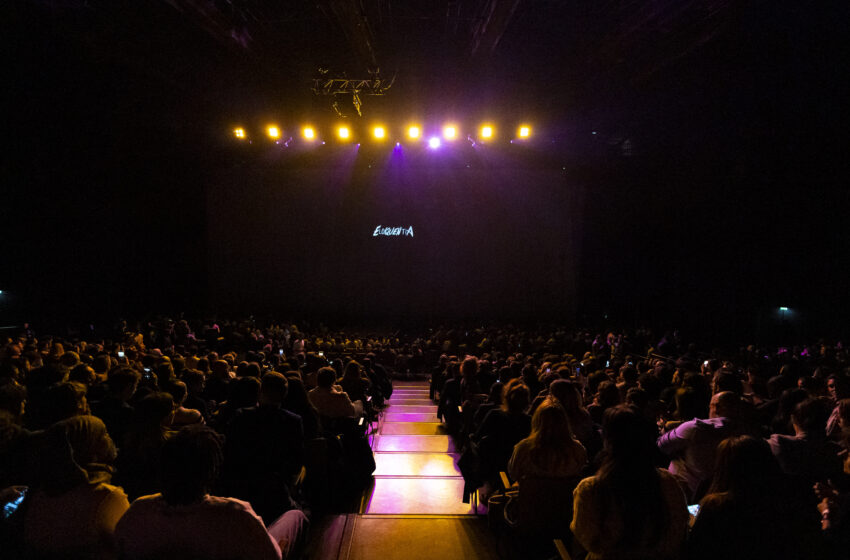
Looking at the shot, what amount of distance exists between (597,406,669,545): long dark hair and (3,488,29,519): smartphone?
226cm

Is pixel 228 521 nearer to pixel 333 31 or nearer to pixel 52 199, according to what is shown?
pixel 333 31

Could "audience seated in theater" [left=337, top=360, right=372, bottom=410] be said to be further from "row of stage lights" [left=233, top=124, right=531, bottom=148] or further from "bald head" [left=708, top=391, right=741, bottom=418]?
"row of stage lights" [left=233, top=124, right=531, bottom=148]

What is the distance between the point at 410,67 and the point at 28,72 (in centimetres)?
768

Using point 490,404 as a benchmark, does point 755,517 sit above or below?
above

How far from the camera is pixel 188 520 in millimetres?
1754

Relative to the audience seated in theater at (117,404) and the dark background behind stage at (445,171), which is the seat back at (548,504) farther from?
the dark background behind stage at (445,171)

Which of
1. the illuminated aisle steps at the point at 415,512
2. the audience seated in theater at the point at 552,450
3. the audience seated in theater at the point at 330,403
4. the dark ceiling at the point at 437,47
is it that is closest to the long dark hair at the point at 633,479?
the audience seated in theater at the point at 552,450

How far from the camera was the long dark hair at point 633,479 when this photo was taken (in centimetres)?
189

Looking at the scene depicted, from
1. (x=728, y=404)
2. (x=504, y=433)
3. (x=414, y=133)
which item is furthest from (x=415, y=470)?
(x=414, y=133)

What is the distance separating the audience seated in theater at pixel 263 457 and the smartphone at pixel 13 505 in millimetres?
925

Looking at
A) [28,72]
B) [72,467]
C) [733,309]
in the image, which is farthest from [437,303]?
[72,467]

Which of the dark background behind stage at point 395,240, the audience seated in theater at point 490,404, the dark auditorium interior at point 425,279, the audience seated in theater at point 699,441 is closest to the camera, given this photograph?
the dark auditorium interior at point 425,279

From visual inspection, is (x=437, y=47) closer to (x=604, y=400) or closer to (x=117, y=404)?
(x=604, y=400)

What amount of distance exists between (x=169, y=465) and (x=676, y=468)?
293 centimetres
